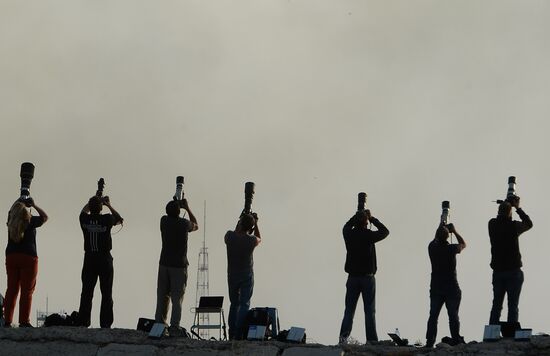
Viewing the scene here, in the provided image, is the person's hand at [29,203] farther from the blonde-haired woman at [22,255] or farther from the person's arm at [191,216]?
the person's arm at [191,216]

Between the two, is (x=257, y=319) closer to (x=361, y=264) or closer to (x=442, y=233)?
(x=361, y=264)

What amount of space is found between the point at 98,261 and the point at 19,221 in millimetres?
1254

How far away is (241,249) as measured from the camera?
70.4 feet

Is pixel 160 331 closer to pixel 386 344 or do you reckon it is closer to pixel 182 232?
pixel 182 232

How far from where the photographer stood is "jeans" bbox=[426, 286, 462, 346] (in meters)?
21.5

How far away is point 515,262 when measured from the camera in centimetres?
2123

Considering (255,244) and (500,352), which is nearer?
(500,352)

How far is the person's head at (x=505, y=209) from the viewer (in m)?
21.5

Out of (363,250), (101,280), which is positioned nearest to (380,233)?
(363,250)

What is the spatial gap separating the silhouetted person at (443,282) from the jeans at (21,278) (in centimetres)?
574

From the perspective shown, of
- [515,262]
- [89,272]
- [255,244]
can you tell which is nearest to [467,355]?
[515,262]

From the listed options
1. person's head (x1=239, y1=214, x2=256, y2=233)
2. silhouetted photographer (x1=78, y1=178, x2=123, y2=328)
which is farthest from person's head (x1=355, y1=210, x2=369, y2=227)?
silhouetted photographer (x1=78, y1=178, x2=123, y2=328)

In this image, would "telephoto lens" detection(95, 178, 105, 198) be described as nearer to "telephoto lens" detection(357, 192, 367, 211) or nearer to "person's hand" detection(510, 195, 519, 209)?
"telephoto lens" detection(357, 192, 367, 211)

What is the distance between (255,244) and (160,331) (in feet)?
6.39
